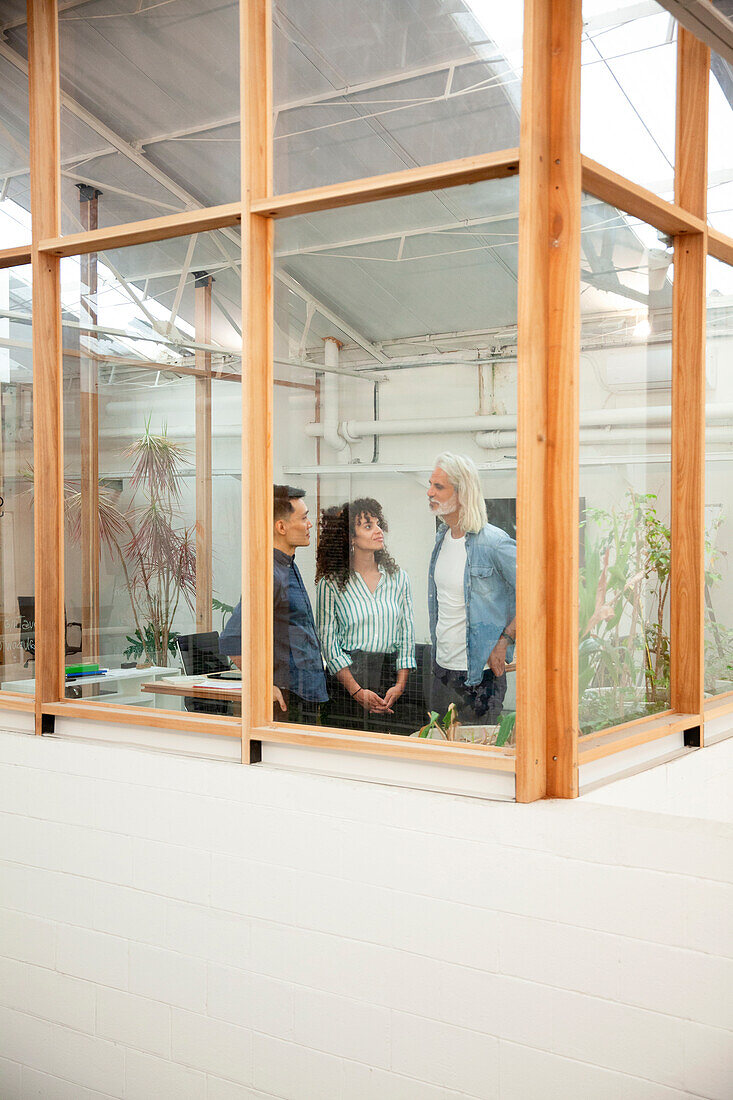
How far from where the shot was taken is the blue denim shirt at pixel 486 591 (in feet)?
8.16

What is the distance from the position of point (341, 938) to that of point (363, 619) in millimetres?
812

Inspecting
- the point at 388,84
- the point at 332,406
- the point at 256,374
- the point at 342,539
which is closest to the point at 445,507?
the point at 342,539

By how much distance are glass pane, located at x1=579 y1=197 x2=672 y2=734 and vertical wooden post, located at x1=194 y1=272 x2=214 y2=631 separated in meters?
1.10

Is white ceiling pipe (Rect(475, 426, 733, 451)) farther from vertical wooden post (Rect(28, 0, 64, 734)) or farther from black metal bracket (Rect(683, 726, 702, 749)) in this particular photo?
vertical wooden post (Rect(28, 0, 64, 734))

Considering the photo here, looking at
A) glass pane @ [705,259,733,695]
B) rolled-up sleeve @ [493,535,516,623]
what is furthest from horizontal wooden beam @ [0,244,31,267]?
glass pane @ [705,259,733,695]

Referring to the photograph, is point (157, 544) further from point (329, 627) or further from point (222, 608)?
point (329, 627)

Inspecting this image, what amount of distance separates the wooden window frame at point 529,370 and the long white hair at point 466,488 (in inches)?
5.5

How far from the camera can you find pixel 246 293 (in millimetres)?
2879

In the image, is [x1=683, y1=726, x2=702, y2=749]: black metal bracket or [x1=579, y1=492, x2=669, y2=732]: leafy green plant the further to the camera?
[x1=683, y1=726, x2=702, y2=749]: black metal bracket

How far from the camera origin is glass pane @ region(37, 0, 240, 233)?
2.98 meters

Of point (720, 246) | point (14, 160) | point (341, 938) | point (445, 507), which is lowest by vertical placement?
point (341, 938)

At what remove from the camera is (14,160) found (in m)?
3.47

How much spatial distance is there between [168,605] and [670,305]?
1707 mm

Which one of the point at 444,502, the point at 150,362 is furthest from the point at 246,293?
the point at 444,502
